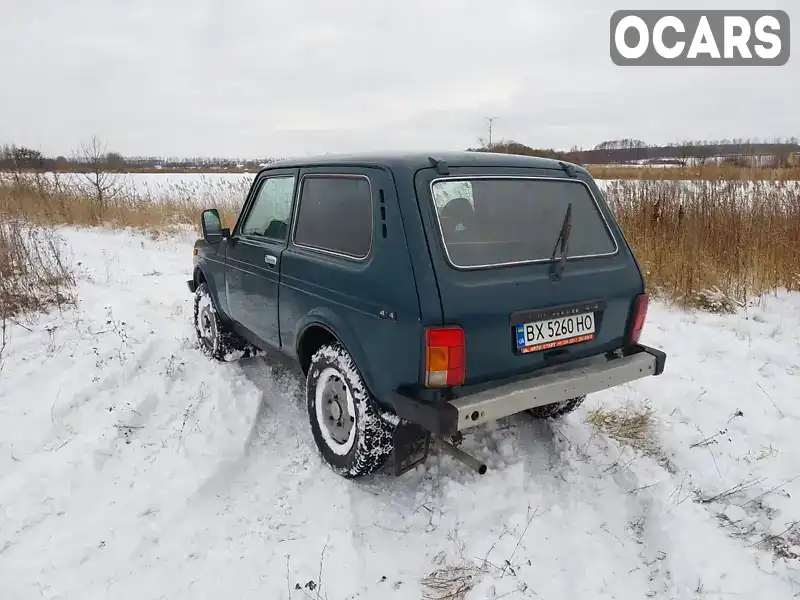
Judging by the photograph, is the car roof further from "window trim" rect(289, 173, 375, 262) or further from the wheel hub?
the wheel hub

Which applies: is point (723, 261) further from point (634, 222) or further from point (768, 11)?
point (768, 11)

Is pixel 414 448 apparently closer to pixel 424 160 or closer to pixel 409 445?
pixel 409 445

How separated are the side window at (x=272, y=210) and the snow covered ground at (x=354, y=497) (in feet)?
4.05

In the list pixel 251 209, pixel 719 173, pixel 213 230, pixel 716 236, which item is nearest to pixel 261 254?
pixel 251 209

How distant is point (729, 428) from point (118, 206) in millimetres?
14434

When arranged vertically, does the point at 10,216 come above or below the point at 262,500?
above

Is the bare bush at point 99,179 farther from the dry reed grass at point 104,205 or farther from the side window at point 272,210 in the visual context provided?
the side window at point 272,210

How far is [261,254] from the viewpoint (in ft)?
12.0

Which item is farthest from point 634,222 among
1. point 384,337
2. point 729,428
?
point 384,337

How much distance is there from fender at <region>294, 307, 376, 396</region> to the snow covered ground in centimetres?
75

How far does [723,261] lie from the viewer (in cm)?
665

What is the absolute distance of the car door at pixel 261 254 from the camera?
3.53 metres

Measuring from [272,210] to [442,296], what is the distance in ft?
6.37

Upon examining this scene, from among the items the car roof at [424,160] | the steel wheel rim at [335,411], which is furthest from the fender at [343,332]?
the car roof at [424,160]
